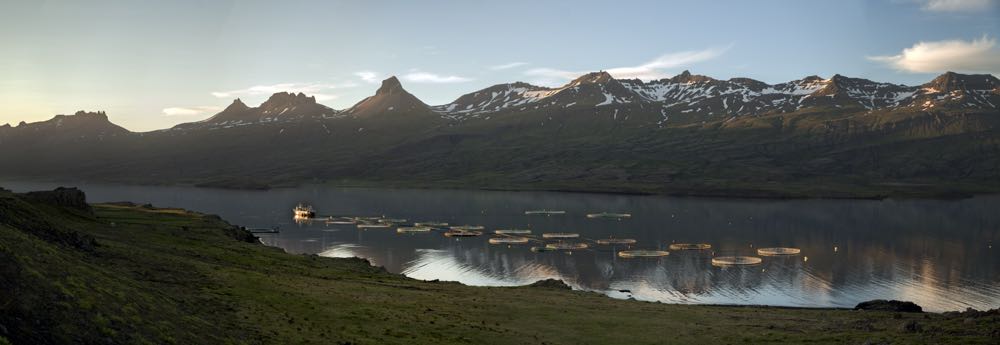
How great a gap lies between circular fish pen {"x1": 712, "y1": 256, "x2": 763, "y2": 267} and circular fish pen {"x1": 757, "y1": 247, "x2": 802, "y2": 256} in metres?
7.77

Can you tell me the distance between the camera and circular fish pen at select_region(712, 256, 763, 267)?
129 m

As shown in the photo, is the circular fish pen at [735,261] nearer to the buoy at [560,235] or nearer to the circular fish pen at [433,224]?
the buoy at [560,235]

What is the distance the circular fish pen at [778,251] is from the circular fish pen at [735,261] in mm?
7767

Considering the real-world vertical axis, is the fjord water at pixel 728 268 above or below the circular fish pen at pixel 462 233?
below

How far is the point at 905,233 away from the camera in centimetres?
18250

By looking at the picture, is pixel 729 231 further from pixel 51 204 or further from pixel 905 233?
pixel 51 204

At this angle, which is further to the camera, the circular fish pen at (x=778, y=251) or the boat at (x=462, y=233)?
the boat at (x=462, y=233)

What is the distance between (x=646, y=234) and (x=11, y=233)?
154 meters

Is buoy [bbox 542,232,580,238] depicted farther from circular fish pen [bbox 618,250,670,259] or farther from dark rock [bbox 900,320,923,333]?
dark rock [bbox 900,320,923,333]

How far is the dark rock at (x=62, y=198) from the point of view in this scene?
3110 inches

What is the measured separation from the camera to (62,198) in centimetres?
8162

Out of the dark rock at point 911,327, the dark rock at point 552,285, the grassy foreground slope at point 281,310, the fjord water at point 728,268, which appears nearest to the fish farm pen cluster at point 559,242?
the fjord water at point 728,268

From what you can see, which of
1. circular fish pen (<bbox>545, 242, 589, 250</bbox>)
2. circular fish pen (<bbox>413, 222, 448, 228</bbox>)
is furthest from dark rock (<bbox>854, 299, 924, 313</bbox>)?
circular fish pen (<bbox>413, 222, 448, 228</bbox>)

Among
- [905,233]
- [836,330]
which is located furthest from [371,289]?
[905,233]
